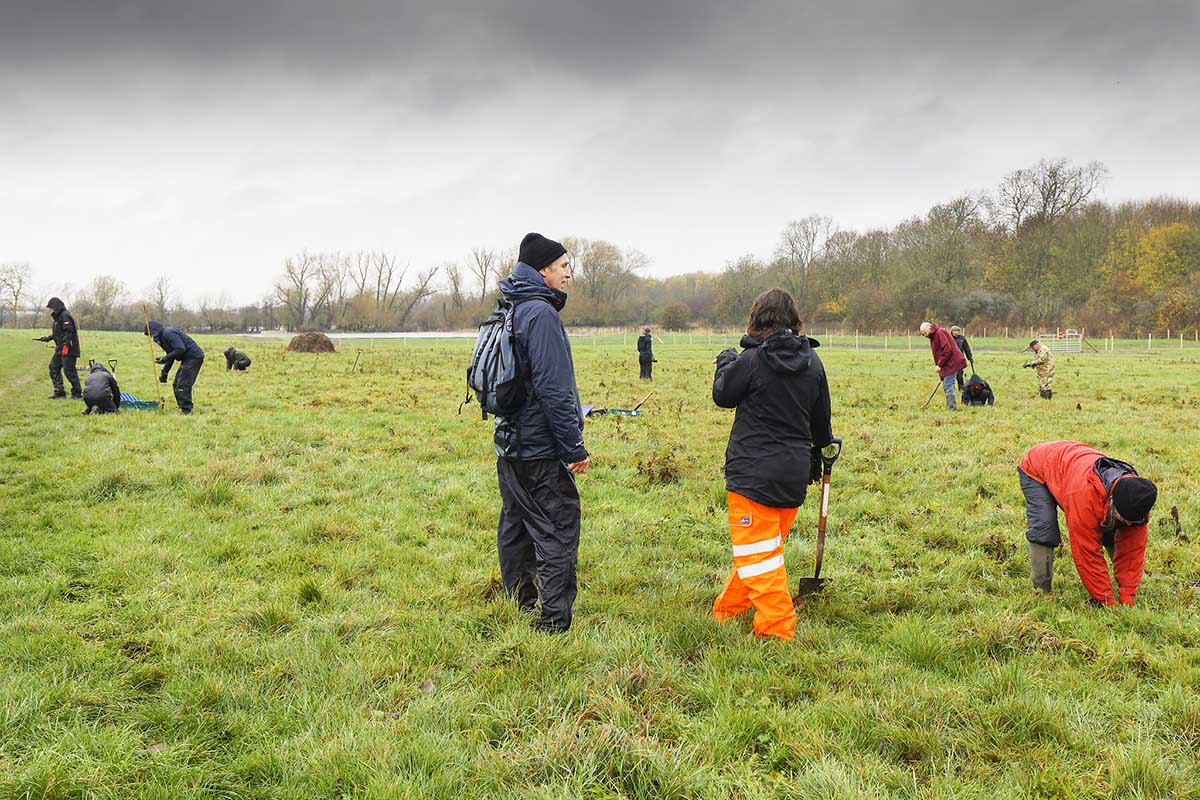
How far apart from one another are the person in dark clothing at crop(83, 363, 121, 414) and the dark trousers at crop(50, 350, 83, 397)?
2564 millimetres

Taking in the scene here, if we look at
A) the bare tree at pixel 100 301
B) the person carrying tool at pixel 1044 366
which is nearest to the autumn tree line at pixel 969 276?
the bare tree at pixel 100 301

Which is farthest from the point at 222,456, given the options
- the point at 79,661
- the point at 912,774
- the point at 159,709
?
the point at 912,774

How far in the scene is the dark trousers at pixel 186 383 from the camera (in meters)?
12.6

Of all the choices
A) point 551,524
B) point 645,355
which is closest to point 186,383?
point 551,524

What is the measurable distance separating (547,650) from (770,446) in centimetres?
188

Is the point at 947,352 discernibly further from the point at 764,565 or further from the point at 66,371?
the point at 66,371

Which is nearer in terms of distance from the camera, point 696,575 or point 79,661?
point 79,661

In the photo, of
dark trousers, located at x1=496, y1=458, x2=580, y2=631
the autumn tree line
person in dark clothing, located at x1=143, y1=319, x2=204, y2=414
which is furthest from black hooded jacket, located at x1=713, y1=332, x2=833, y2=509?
the autumn tree line

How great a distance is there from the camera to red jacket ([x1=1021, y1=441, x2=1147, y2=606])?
461 centimetres

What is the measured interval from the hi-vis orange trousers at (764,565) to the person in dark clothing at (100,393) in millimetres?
12995

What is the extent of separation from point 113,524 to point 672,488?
19.3ft

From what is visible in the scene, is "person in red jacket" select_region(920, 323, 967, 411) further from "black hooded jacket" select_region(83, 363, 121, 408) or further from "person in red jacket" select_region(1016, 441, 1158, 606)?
"black hooded jacket" select_region(83, 363, 121, 408)

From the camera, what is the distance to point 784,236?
2940 inches

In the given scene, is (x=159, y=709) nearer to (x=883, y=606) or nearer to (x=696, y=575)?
(x=696, y=575)
